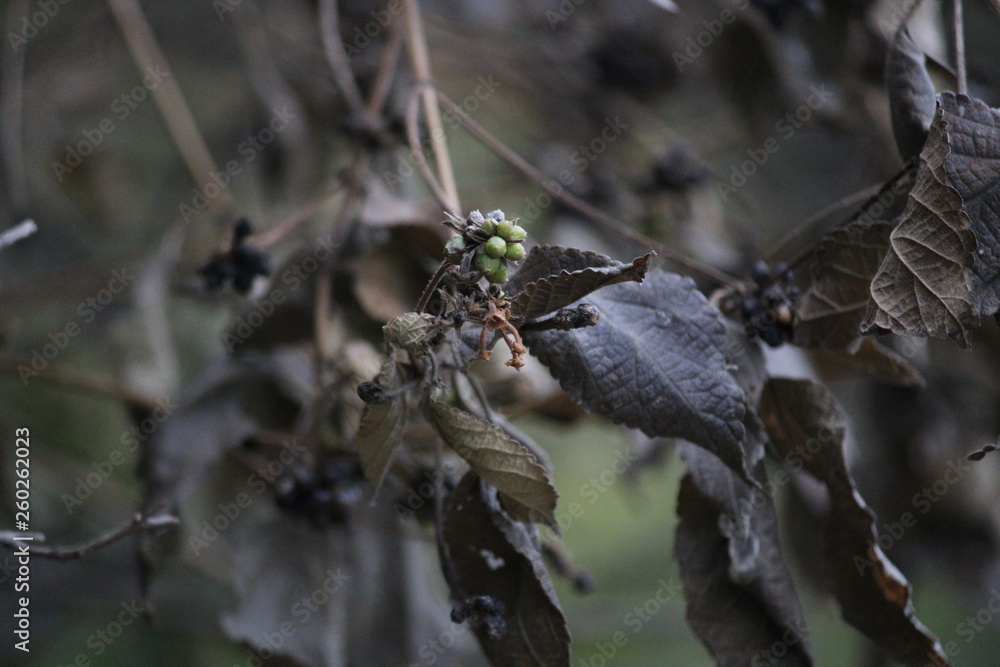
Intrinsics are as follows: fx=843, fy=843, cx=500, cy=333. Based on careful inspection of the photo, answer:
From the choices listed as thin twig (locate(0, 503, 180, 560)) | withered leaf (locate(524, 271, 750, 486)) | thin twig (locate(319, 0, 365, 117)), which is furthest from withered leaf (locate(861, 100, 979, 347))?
thin twig (locate(319, 0, 365, 117))

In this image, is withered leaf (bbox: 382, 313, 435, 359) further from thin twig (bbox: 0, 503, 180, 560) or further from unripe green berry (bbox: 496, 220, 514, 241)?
thin twig (bbox: 0, 503, 180, 560)

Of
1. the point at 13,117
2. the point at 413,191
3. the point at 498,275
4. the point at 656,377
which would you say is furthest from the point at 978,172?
the point at 13,117

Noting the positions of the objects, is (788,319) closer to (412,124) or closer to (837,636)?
(412,124)

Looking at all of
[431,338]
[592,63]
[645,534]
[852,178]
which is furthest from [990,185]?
[645,534]

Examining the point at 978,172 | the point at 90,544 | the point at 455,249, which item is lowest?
the point at 90,544

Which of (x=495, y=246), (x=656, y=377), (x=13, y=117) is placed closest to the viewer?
(x=495, y=246)

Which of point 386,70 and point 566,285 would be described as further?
point 386,70

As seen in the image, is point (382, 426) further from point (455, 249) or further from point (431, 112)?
point (431, 112)
